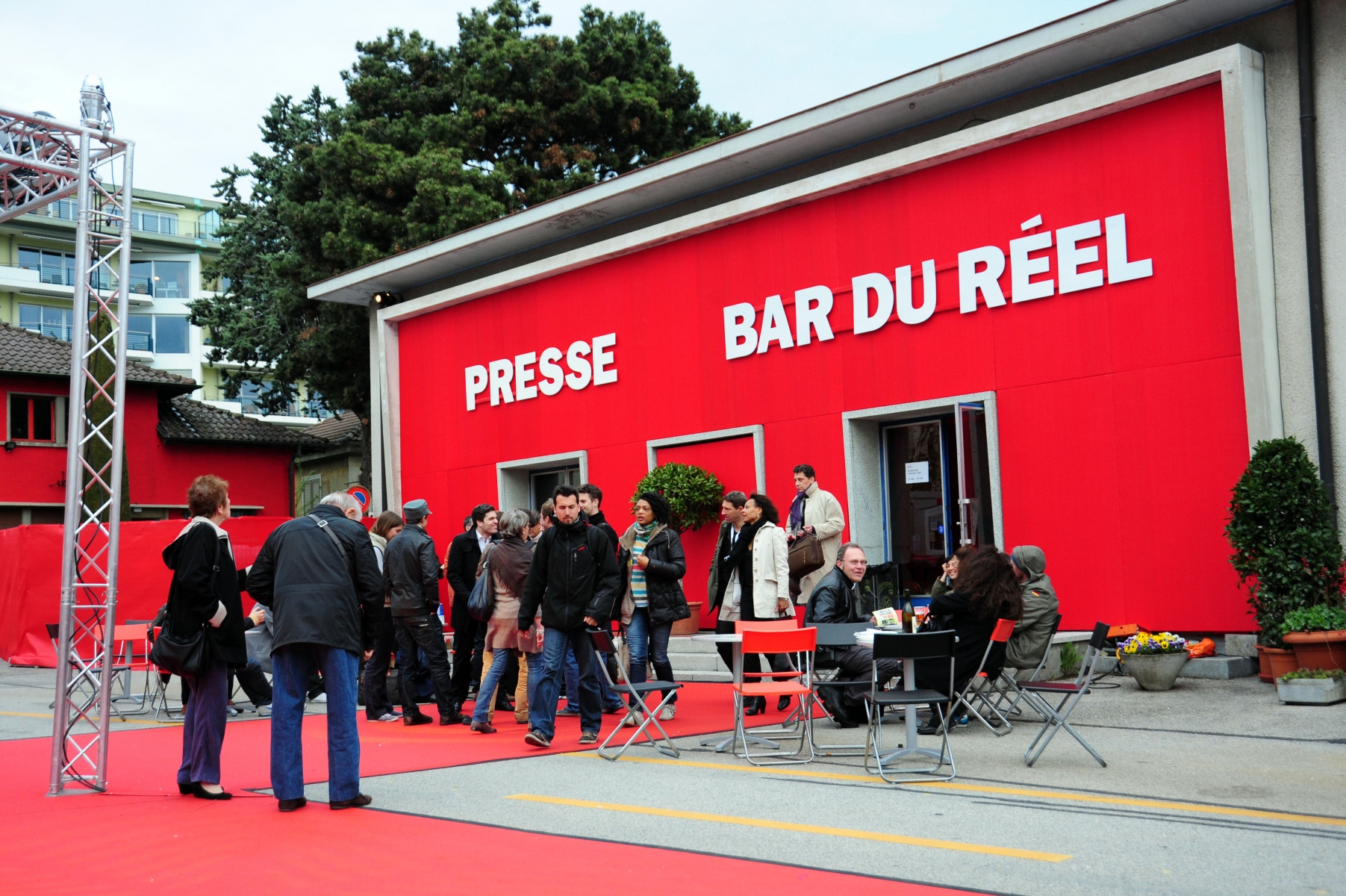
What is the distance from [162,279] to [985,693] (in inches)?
2205

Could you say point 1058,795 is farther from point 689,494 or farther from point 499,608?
point 689,494

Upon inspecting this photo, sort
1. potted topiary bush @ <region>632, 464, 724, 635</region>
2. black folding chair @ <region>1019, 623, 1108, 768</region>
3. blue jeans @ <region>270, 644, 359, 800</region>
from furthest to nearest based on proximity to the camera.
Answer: potted topiary bush @ <region>632, 464, 724, 635</region>
black folding chair @ <region>1019, 623, 1108, 768</region>
blue jeans @ <region>270, 644, 359, 800</region>

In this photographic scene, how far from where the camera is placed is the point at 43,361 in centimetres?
2995

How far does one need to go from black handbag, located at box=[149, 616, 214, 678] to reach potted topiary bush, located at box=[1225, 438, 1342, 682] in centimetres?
798

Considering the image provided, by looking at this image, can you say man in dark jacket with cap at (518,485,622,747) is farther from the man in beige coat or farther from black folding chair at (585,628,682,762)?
the man in beige coat

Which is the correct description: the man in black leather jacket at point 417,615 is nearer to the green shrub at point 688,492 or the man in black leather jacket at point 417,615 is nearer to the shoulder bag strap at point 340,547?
the shoulder bag strap at point 340,547

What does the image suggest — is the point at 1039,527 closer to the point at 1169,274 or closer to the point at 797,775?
the point at 1169,274

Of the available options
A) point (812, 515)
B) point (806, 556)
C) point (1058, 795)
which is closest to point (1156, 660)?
point (806, 556)

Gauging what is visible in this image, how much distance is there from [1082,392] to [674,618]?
4871 millimetres

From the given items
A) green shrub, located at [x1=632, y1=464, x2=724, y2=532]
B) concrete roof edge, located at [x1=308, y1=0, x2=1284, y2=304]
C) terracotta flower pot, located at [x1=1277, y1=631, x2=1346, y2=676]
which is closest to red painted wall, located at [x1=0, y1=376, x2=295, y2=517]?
concrete roof edge, located at [x1=308, y1=0, x2=1284, y2=304]

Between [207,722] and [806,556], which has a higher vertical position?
[806,556]

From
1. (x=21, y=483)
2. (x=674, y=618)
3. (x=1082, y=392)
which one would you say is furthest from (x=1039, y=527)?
(x=21, y=483)

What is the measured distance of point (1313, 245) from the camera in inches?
419

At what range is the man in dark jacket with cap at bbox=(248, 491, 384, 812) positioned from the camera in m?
6.55
